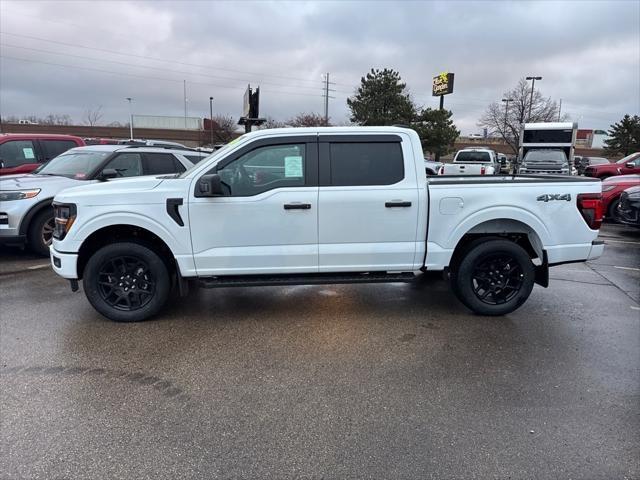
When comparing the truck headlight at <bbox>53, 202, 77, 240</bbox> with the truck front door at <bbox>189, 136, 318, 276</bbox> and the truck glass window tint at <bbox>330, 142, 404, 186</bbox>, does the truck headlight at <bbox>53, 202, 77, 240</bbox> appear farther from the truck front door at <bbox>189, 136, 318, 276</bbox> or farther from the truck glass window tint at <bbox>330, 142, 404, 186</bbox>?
the truck glass window tint at <bbox>330, 142, 404, 186</bbox>

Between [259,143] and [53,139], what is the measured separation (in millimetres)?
7414

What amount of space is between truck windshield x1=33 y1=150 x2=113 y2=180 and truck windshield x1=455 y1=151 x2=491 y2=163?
1742 centimetres

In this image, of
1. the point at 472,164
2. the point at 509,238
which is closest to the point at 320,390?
the point at 509,238

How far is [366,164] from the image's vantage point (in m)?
4.82

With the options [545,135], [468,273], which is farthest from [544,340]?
[545,135]

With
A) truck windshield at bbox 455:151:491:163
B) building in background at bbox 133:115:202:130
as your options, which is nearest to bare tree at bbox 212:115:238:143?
building in background at bbox 133:115:202:130

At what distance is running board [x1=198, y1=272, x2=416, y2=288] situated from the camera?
4.79m

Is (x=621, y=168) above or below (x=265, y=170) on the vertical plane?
below

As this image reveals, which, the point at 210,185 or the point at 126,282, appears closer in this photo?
the point at 210,185

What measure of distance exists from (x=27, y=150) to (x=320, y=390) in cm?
909

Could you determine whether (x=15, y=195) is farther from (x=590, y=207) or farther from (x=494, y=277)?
A: (x=590, y=207)

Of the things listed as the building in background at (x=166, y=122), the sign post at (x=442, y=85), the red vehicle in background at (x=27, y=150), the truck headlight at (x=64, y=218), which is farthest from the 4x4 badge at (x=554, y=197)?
the building in background at (x=166, y=122)

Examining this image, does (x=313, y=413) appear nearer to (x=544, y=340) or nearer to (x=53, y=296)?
(x=544, y=340)

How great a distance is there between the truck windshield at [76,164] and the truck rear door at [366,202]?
4.91 metres
